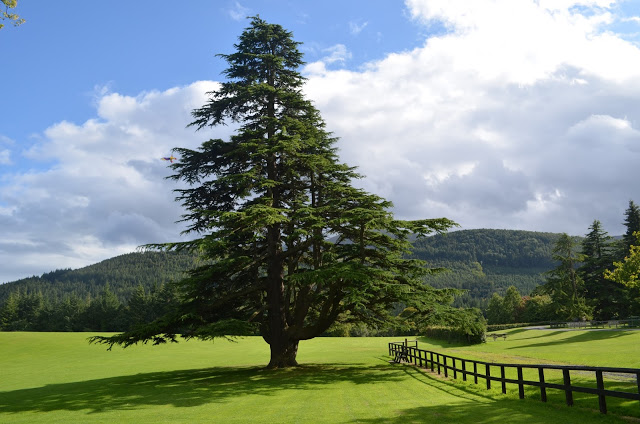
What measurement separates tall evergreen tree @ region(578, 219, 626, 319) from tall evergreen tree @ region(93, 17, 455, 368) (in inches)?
1795

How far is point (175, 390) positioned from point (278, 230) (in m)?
10.6

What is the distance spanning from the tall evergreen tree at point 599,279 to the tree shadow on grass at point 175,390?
47600 millimetres

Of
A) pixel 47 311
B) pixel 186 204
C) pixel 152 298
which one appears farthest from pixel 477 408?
pixel 47 311

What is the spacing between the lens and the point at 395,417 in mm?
11547

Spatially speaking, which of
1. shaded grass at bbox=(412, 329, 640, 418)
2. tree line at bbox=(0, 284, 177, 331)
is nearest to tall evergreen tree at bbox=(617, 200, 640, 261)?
shaded grass at bbox=(412, 329, 640, 418)

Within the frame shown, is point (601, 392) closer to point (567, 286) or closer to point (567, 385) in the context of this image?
point (567, 385)

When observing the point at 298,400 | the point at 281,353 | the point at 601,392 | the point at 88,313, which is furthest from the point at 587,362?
the point at 88,313

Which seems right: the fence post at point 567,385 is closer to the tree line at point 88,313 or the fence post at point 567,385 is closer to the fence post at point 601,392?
the fence post at point 601,392

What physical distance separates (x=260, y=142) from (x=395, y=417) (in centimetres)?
1903

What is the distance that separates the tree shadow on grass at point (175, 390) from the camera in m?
17.5

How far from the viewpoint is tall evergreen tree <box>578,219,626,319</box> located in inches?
2269

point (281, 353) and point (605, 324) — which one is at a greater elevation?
point (281, 353)

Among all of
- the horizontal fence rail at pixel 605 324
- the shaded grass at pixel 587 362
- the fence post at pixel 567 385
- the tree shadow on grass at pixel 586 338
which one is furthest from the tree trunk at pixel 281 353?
the horizontal fence rail at pixel 605 324

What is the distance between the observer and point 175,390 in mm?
20422
